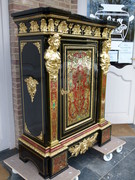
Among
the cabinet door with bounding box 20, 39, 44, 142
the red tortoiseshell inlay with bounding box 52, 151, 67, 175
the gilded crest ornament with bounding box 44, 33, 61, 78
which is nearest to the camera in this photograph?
the gilded crest ornament with bounding box 44, 33, 61, 78

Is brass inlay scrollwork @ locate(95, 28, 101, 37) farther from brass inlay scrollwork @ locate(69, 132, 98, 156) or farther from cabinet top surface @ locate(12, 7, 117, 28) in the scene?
brass inlay scrollwork @ locate(69, 132, 98, 156)

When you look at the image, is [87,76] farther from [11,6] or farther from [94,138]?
[11,6]

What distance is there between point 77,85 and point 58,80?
0.28 metres

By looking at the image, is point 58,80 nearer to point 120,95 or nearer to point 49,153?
point 49,153

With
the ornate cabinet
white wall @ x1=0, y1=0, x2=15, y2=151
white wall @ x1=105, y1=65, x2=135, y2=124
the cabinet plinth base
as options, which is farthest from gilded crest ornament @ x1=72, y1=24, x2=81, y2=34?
white wall @ x1=105, y1=65, x2=135, y2=124

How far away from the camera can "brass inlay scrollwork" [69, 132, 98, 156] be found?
75.8 inches

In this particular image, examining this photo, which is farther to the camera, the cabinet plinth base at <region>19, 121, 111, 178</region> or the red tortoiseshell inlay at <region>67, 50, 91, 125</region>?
the red tortoiseshell inlay at <region>67, 50, 91, 125</region>

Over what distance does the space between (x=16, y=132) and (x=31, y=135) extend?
22.0 inches

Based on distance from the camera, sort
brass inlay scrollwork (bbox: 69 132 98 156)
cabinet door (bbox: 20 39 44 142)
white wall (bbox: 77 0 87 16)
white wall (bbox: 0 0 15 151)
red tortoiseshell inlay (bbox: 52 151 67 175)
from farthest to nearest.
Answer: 1. white wall (bbox: 77 0 87 16)
2. white wall (bbox: 0 0 15 151)
3. brass inlay scrollwork (bbox: 69 132 98 156)
4. red tortoiseshell inlay (bbox: 52 151 67 175)
5. cabinet door (bbox: 20 39 44 142)

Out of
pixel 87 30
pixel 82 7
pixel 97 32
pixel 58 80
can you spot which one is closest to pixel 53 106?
pixel 58 80

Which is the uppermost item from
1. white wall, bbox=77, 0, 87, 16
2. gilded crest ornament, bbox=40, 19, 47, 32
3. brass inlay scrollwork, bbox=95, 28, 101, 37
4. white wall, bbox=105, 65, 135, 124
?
white wall, bbox=77, 0, 87, 16

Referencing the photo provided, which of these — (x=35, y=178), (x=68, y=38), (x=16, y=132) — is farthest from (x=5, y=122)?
(x=68, y=38)

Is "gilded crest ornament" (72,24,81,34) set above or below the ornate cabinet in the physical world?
above

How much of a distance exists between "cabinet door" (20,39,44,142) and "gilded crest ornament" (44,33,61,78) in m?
0.08
